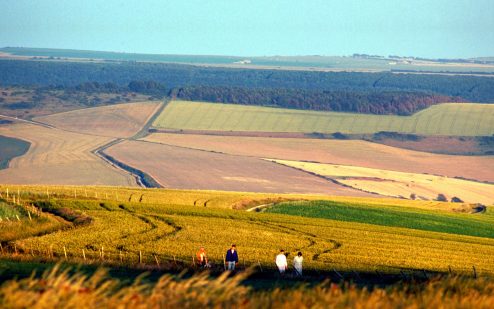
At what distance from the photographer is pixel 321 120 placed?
15725cm

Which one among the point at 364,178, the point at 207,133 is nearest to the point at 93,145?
the point at 207,133

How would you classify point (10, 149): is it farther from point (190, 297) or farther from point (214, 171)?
point (190, 297)

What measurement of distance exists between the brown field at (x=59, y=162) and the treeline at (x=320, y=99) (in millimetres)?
54944

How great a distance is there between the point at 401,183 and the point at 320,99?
270ft

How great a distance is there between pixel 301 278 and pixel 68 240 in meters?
11.2

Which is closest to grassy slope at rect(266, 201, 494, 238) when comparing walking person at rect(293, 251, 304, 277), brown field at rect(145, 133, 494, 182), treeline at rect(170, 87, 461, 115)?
walking person at rect(293, 251, 304, 277)

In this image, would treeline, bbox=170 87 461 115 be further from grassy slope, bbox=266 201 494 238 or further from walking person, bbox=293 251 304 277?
walking person, bbox=293 251 304 277

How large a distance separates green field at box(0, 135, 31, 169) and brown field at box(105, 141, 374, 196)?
36.8ft

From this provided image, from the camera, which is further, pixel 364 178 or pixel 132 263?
pixel 364 178

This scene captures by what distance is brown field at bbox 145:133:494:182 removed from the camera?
4715 inches

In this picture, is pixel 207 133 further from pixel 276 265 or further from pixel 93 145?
pixel 276 265

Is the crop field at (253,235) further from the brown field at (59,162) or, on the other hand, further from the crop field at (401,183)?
the crop field at (401,183)

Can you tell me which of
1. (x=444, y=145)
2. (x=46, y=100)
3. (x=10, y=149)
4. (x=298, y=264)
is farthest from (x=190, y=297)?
(x=46, y=100)

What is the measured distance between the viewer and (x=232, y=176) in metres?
104
